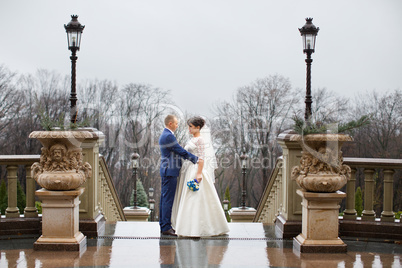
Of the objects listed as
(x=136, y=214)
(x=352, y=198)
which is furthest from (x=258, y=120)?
(x=352, y=198)

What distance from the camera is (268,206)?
12195 millimetres

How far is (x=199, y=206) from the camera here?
844 cm

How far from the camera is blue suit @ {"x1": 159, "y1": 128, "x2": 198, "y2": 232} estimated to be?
27.6 feet

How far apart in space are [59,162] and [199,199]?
95.1 inches

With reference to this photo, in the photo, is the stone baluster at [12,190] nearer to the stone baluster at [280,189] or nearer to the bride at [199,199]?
the bride at [199,199]

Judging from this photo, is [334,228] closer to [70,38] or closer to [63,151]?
[63,151]

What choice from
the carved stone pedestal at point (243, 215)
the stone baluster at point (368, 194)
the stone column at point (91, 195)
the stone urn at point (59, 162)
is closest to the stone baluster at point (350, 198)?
the stone baluster at point (368, 194)

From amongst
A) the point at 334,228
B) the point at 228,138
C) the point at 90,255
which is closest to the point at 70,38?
the point at 90,255

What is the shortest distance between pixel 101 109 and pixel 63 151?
4428 cm

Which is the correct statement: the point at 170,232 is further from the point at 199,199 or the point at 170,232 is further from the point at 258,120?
the point at 258,120

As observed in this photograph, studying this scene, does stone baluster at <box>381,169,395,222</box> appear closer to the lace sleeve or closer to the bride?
the bride

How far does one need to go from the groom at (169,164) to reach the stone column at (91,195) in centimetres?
113

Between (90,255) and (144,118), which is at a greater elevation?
(144,118)

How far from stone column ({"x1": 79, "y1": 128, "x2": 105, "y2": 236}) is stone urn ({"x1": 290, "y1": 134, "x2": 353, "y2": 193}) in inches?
137
